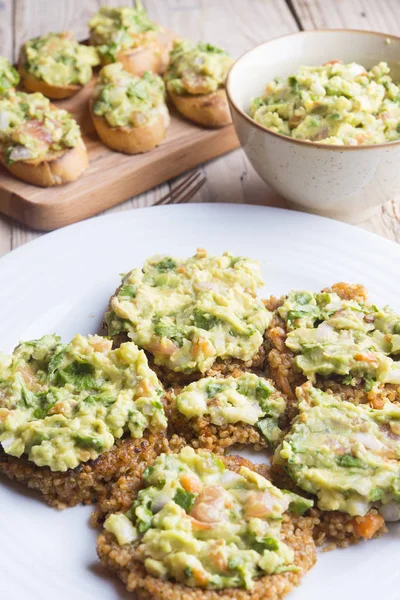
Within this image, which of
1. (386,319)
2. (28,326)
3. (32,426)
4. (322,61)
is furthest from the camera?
(322,61)

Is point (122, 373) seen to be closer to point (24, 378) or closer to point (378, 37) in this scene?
point (24, 378)

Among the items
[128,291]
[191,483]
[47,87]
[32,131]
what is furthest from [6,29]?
[191,483]

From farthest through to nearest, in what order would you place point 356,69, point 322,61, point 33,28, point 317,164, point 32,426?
point 33,28, point 322,61, point 356,69, point 317,164, point 32,426

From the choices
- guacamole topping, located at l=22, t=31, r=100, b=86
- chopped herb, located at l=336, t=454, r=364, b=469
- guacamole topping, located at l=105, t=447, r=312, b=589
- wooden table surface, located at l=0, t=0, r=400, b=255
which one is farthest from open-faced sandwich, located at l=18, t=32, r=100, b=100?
chopped herb, located at l=336, t=454, r=364, b=469

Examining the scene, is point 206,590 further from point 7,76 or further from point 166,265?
point 7,76

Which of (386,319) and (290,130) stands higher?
(290,130)

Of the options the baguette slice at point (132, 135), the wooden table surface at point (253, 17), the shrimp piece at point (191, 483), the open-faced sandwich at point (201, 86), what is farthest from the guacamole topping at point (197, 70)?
the shrimp piece at point (191, 483)

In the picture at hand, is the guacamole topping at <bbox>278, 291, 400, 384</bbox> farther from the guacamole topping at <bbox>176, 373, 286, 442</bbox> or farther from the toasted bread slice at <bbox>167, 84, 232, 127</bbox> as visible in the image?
the toasted bread slice at <bbox>167, 84, 232, 127</bbox>

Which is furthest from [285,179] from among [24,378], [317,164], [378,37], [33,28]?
[33,28]
